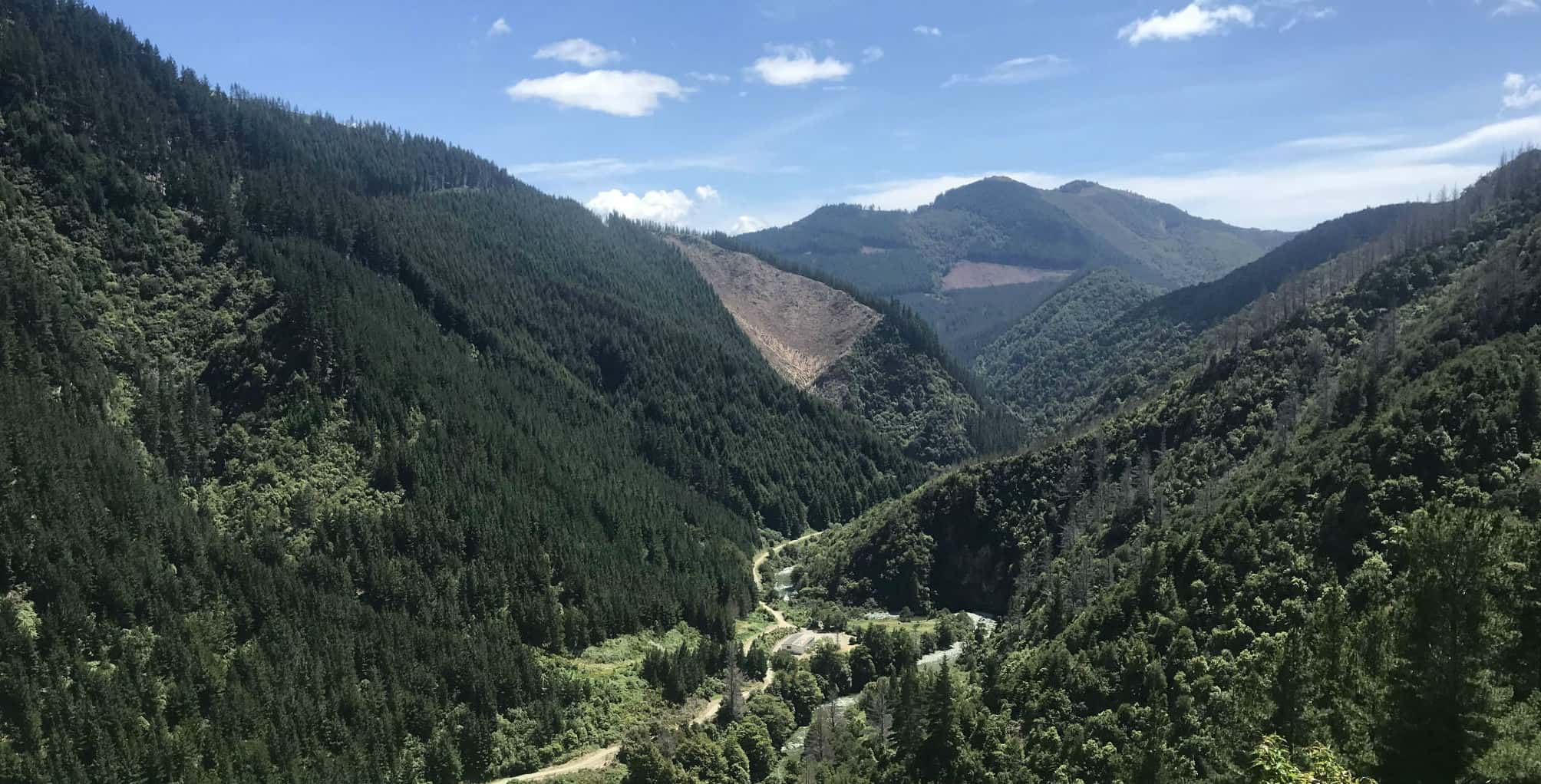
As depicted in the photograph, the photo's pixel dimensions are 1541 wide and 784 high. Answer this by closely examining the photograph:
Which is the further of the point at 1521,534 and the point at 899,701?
the point at 899,701

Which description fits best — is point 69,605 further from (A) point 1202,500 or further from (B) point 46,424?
(A) point 1202,500

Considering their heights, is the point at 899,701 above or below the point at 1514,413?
below

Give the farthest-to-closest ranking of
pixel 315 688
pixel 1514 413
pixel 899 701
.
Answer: pixel 315 688 → pixel 899 701 → pixel 1514 413

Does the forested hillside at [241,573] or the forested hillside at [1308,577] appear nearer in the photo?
the forested hillside at [1308,577]

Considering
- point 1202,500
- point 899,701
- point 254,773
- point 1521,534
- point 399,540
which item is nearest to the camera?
point 1521,534

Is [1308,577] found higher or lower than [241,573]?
lower

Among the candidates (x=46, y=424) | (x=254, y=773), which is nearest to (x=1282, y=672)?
(x=254, y=773)

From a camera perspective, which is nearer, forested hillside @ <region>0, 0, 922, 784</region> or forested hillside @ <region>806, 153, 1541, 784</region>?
forested hillside @ <region>806, 153, 1541, 784</region>

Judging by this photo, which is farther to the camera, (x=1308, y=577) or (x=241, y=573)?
(x=241, y=573)
